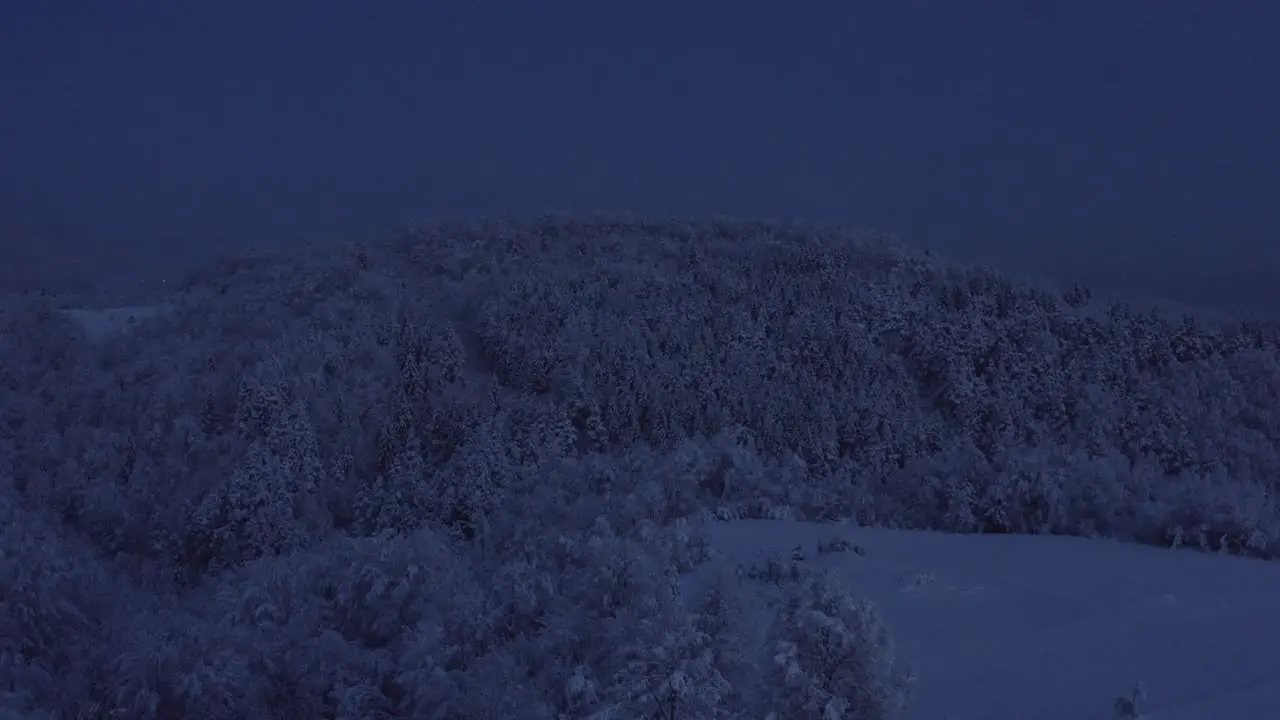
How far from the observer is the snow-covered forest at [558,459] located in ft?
36.9

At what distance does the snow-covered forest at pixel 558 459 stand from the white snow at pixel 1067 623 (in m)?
0.66

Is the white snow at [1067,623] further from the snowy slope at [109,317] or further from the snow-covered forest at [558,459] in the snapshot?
the snowy slope at [109,317]

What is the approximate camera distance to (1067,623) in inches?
457

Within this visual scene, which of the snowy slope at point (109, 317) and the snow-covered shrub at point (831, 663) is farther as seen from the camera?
the snowy slope at point (109, 317)

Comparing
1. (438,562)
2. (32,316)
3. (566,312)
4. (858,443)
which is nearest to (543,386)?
(566,312)

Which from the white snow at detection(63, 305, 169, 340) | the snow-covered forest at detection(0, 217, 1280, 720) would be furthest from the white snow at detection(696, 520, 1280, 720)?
the white snow at detection(63, 305, 169, 340)

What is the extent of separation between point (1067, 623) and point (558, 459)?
16007mm

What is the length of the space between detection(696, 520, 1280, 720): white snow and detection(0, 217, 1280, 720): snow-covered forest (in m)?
0.66

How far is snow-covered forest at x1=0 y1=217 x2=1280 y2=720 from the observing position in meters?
11.3

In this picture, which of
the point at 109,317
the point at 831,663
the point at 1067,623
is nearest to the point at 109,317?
the point at 109,317

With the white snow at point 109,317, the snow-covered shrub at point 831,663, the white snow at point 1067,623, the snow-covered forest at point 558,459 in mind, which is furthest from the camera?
the white snow at point 109,317

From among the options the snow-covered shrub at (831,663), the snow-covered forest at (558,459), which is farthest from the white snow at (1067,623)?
the snow-covered shrub at (831,663)

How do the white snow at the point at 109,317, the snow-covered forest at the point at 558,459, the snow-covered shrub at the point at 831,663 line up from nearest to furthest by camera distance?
1. the snow-covered shrub at the point at 831,663
2. the snow-covered forest at the point at 558,459
3. the white snow at the point at 109,317

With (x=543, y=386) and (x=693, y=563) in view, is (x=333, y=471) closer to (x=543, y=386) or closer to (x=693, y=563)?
(x=543, y=386)
